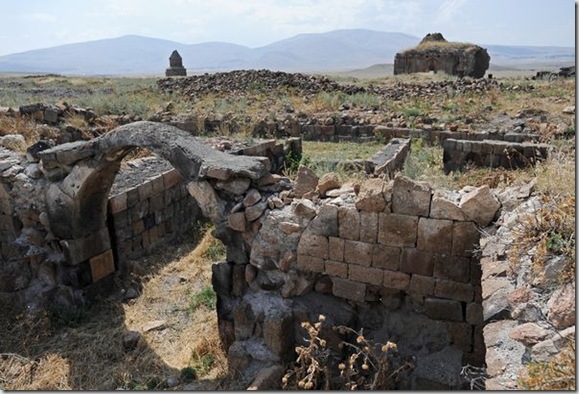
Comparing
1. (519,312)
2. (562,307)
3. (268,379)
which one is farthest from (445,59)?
(562,307)

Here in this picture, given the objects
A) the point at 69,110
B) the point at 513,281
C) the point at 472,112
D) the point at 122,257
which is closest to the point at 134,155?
the point at 122,257

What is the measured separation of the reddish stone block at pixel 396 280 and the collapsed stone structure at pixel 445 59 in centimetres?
3159

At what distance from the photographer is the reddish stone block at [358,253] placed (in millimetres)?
4918

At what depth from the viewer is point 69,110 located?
13.9 meters

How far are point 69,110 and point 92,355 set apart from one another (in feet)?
32.4

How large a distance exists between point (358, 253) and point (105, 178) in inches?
145

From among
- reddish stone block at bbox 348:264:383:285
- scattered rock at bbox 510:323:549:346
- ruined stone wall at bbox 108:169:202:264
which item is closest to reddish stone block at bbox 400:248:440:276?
reddish stone block at bbox 348:264:383:285

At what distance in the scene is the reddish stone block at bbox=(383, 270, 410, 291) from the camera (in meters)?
4.85

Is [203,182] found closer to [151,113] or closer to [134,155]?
[134,155]

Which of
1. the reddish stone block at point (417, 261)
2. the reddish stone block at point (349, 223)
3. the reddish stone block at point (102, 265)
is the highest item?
the reddish stone block at point (349, 223)

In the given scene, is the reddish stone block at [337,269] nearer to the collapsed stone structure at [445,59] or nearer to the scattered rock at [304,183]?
the scattered rock at [304,183]

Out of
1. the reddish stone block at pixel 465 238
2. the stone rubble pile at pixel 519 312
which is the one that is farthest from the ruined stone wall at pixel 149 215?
the stone rubble pile at pixel 519 312

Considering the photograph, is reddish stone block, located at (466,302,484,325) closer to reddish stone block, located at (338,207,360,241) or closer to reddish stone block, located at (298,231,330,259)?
reddish stone block, located at (338,207,360,241)

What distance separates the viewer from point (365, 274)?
197 inches
